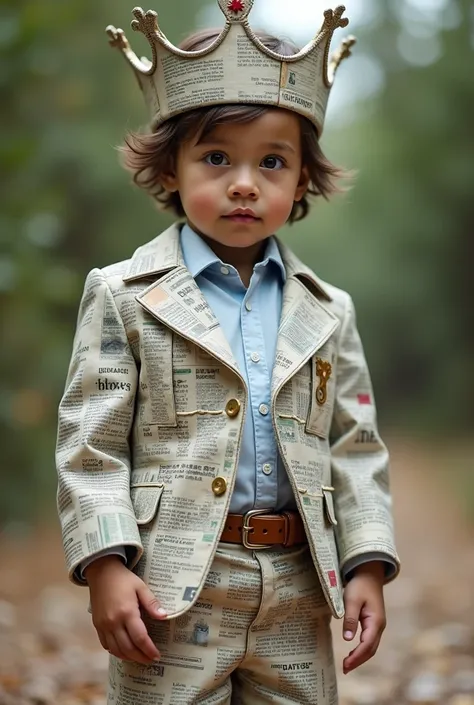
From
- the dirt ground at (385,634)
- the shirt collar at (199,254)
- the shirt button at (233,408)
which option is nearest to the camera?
the shirt button at (233,408)

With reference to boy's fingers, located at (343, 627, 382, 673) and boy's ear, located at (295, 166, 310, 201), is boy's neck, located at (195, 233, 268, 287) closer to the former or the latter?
boy's ear, located at (295, 166, 310, 201)

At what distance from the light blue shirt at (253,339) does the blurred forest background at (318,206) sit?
0.72 m

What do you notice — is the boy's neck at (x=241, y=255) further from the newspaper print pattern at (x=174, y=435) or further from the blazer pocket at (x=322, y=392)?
the blazer pocket at (x=322, y=392)

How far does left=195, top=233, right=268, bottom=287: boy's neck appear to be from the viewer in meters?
1.69

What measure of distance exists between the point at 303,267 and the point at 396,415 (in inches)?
293

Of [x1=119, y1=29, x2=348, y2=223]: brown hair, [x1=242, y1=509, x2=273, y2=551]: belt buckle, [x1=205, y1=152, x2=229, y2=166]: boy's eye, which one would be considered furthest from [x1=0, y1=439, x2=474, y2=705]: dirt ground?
[x1=205, y1=152, x2=229, y2=166]: boy's eye

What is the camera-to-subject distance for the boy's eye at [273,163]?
160 centimetres

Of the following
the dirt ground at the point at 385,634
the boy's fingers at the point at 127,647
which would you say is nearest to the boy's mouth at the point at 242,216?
the boy's fingers at the point at 127,647

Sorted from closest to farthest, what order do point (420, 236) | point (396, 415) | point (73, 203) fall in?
1. point (73, 203)
2. point (420, 236)
3. point (396, 415)

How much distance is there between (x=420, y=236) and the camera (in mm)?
8086

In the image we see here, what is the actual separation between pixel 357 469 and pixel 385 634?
5.71 ft

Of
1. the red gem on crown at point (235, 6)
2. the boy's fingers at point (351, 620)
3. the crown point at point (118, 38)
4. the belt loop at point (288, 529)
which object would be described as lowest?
the boy's fingers at point (351, 620)

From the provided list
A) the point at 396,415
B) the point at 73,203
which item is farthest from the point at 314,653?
the point at 396,415

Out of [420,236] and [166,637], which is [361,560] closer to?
[166,637]
